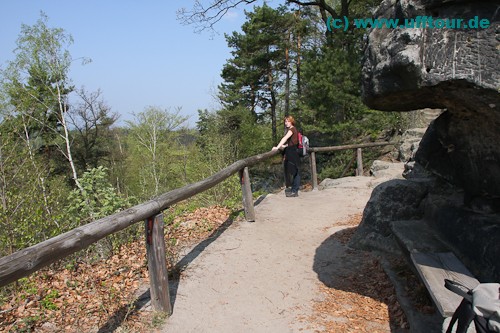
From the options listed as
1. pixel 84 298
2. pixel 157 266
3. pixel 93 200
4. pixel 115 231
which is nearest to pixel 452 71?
pixel 115 231

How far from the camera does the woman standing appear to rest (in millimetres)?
7934

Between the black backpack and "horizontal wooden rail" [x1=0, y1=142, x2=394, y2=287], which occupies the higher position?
"horizontal wooden rail" [x1=0, y1=142, x2=394, y2=287]

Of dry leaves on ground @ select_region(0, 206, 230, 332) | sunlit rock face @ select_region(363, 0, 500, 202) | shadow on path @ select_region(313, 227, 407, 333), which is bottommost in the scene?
shadow on path @ select_region(313, 227, 407, 333)

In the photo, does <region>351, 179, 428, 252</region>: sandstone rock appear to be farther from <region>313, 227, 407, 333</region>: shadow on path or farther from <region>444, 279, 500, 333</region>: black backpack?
<region>444, 279, 500, 333</region>: black backpack

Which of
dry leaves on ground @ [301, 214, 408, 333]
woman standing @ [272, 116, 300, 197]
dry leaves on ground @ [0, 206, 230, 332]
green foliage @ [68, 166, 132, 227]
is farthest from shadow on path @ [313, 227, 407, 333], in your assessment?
green foliage @ [68, 166, 132, 227]

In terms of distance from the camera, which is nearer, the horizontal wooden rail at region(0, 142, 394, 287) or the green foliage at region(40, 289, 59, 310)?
the horizontal wooden rail at region(0, 142, 394, 287)

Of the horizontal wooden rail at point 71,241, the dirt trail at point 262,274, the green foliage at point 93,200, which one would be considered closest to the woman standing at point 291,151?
the dirt trail at point 262,274

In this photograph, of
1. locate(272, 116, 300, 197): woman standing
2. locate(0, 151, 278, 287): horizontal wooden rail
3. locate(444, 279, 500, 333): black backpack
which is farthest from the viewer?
locate(272, 116, 300, 197): woman standing

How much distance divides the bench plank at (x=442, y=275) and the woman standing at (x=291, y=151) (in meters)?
4.99

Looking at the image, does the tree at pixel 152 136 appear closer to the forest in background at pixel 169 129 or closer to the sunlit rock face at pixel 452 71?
the forest in background at pixel 169 129

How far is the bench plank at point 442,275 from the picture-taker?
7.65 feet

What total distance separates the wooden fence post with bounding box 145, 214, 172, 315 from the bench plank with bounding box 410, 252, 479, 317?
217 centimetres

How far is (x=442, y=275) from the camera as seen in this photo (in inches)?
107

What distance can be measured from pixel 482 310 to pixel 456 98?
4.73 ft
